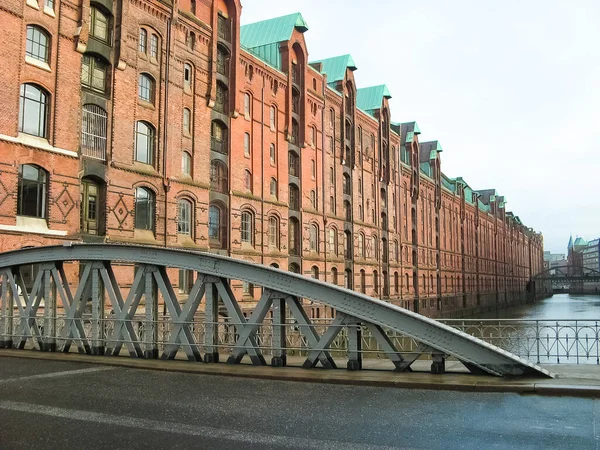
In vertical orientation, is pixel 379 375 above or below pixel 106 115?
below

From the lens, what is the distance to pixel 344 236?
4434cm

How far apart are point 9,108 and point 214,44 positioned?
42.6ft

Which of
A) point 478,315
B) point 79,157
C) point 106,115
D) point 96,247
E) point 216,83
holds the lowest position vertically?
point 478,315

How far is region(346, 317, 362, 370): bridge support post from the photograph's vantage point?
30.9ft

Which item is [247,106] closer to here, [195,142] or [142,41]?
[195,142]

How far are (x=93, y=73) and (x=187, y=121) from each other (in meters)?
5.85

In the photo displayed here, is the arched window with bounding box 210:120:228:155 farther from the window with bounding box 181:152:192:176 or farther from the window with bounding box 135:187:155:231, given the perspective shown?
the window with bounding box 135:187:155:231

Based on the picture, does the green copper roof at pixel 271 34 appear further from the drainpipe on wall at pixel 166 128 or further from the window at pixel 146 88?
the window at pixel 146 88

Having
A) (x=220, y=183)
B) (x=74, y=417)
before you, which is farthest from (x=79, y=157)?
(x=74, y=417)

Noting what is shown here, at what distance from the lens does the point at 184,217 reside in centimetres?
2766

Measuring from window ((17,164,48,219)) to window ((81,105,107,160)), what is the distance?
2.37m

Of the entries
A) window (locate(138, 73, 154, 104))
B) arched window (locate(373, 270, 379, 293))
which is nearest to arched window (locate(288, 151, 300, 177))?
window (locate(138, 73, 154, 104))

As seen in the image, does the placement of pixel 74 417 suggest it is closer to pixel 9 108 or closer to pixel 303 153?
pixel 9 108

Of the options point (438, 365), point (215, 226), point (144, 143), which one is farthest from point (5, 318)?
point (215, 226)
